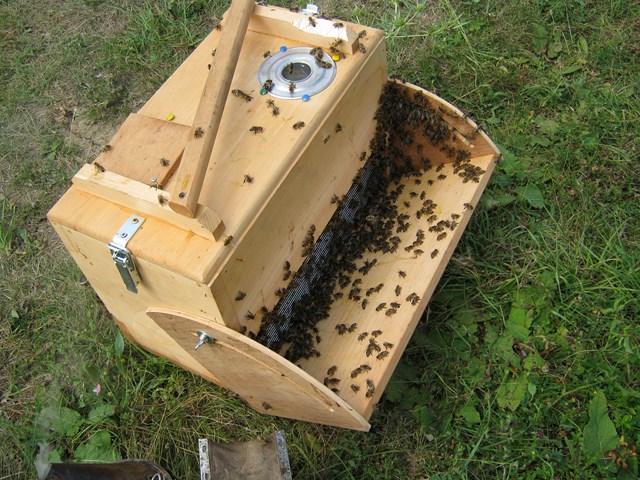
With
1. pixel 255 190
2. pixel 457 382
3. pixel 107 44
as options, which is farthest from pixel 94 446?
pixel 107 44

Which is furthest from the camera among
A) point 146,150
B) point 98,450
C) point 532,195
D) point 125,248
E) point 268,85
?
point 532,195

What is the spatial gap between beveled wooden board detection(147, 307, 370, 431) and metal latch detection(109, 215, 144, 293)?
0.87 ft

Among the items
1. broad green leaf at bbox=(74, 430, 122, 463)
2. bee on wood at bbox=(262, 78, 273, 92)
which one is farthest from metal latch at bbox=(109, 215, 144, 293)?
broad green leaf at bbox=(74, 430, 122, 463)

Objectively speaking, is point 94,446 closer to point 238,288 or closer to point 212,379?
point 212,379

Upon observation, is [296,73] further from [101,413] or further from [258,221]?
[101,413]

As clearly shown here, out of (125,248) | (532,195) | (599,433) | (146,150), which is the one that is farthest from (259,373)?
(532,195)

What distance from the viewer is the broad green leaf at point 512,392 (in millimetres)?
3371

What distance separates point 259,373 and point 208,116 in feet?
4.03

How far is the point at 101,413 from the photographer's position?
361 centimetres

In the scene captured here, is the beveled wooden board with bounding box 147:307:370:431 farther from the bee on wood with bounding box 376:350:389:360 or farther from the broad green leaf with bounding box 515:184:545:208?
the broad green leaf with bounding box 515:184:545:208

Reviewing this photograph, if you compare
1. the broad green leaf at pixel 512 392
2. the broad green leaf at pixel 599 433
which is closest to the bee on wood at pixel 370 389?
the broad green leaf at pixel 512 392

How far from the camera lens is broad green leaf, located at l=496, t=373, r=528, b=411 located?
3.37 metres

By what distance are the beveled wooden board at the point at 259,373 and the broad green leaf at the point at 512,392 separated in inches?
41.3

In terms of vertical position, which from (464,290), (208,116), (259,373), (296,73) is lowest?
(464,290)
